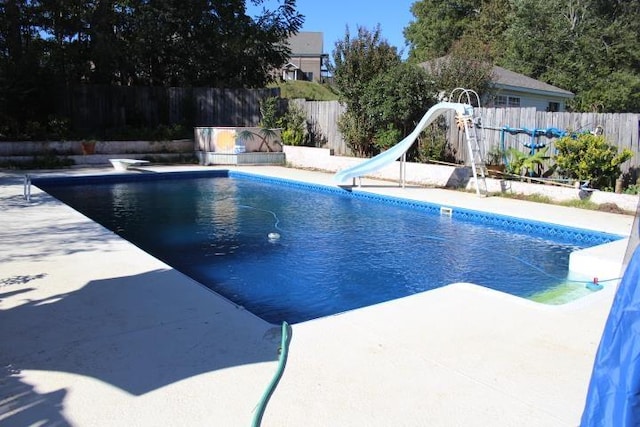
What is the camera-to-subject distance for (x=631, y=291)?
1641mm

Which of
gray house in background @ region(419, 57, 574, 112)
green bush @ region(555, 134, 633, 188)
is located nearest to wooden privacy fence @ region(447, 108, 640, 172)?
green bush @ region(555, 134, 633, 188)

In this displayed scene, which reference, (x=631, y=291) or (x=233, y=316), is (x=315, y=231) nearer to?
(x=233, y=316)

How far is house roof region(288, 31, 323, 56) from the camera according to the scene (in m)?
53.0

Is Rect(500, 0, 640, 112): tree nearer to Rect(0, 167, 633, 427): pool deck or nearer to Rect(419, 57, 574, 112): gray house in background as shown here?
Rect(419, 57, 574, 112): gray house in background

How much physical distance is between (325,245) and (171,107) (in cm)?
1364

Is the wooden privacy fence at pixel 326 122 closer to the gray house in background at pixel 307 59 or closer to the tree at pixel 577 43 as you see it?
the tree at pixel 577 43

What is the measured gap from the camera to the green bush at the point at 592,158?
9.66 meters

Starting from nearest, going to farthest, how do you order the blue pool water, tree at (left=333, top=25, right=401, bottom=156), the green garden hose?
the green garden hose, the blue pool water, tree at (left=333, top=25, right=401, bottom=156)

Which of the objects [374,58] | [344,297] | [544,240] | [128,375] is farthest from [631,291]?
[374,58]

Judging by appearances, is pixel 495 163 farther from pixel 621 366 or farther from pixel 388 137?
pixel 621 366

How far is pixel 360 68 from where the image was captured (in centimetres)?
1482

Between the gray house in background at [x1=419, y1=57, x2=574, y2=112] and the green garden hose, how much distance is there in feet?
47.1

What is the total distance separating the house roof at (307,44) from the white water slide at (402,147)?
42.5 meters

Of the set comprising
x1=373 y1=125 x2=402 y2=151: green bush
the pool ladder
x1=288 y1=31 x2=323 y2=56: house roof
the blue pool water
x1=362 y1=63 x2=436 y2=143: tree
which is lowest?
the blue pool water
